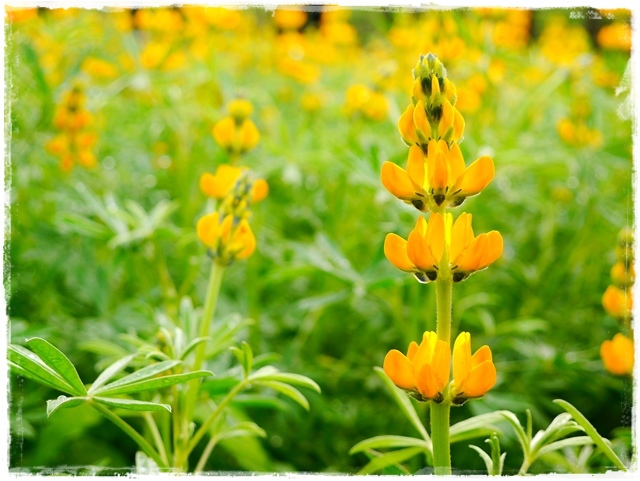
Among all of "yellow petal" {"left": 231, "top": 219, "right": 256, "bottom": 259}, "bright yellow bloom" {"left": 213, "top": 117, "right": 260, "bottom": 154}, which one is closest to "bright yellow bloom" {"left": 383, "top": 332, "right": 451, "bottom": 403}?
"yellow petal" {"left": 231, "top": 219, "right": 256, "bottom": 259}

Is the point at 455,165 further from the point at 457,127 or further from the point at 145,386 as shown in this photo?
the point at 145,386

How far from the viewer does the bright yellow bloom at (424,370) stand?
696 mm

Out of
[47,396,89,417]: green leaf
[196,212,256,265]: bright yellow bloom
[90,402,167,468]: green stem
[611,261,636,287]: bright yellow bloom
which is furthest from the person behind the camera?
[611,261,636,287]: bright yellow bloom

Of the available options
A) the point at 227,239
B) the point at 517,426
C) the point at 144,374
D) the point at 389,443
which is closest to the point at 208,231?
the point at 227,239

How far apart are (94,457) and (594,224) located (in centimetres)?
188

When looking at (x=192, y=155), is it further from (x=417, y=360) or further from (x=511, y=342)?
(x=417, y=360)

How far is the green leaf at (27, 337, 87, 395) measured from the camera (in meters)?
0.74

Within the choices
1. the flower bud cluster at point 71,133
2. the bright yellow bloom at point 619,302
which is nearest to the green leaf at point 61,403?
the bright yellow bloom at point 619,302

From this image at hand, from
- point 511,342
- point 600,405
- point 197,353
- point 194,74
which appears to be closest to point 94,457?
point 197,353

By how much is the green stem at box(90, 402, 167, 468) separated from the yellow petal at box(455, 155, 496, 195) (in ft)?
A: 1.63

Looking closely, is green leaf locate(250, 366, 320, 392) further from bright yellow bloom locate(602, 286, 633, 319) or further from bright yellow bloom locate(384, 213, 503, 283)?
bright yellow bloom locate(602, 286, 633, 319)

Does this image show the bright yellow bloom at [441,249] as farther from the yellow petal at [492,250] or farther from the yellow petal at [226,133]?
the yellow petal at [226,133]

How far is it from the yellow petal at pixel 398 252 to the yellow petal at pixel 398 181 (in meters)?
0.05

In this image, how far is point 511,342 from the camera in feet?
6.03
